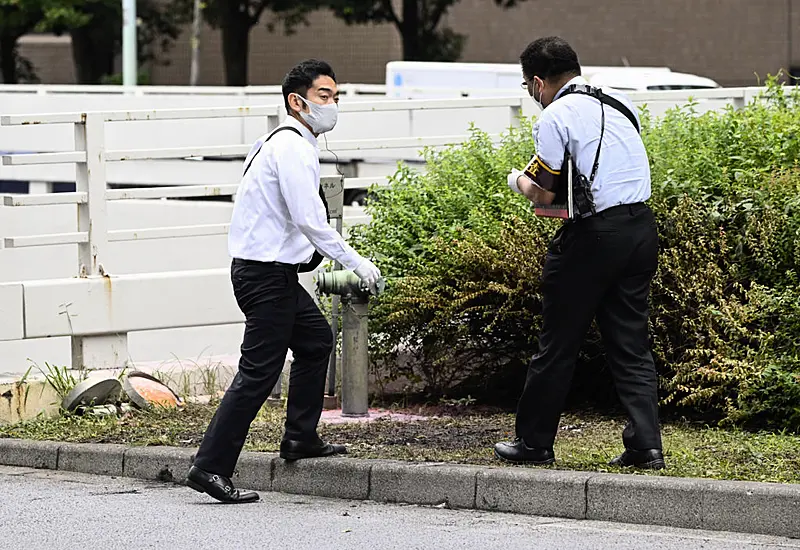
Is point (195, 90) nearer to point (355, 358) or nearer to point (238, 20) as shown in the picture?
point (355, 358)

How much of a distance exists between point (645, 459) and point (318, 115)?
6.60ft

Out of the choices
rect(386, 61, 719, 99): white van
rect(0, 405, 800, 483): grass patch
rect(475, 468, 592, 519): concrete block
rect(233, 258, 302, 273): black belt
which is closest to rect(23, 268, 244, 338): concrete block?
rect(0, 405, 800, 483): grass patch

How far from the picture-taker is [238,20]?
38.6 m

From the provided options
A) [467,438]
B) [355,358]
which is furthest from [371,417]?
[467,438]

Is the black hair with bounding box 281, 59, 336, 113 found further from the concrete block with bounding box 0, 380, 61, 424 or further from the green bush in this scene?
the concrete block with bounding box 0, 380, 61, 424

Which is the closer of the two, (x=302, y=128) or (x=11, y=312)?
(x=302, y=128)

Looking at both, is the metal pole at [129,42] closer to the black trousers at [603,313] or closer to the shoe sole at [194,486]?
the shoe sole at [194,486]

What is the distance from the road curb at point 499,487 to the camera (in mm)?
5723

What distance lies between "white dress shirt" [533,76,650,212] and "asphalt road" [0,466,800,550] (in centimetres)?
137

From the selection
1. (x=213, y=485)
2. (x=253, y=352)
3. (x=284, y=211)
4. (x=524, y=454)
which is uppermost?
(x=284, y=211)

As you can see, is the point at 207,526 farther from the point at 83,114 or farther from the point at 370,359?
the point at 83,114

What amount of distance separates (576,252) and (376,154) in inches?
448

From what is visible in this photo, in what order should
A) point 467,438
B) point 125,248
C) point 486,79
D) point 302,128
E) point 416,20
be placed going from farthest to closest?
point 416,20 < point 486,79 < point 125,248 < point 467,438 < point 302,128

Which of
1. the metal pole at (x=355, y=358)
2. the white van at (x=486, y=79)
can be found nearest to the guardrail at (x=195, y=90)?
the white van at (x=486, y=79)
